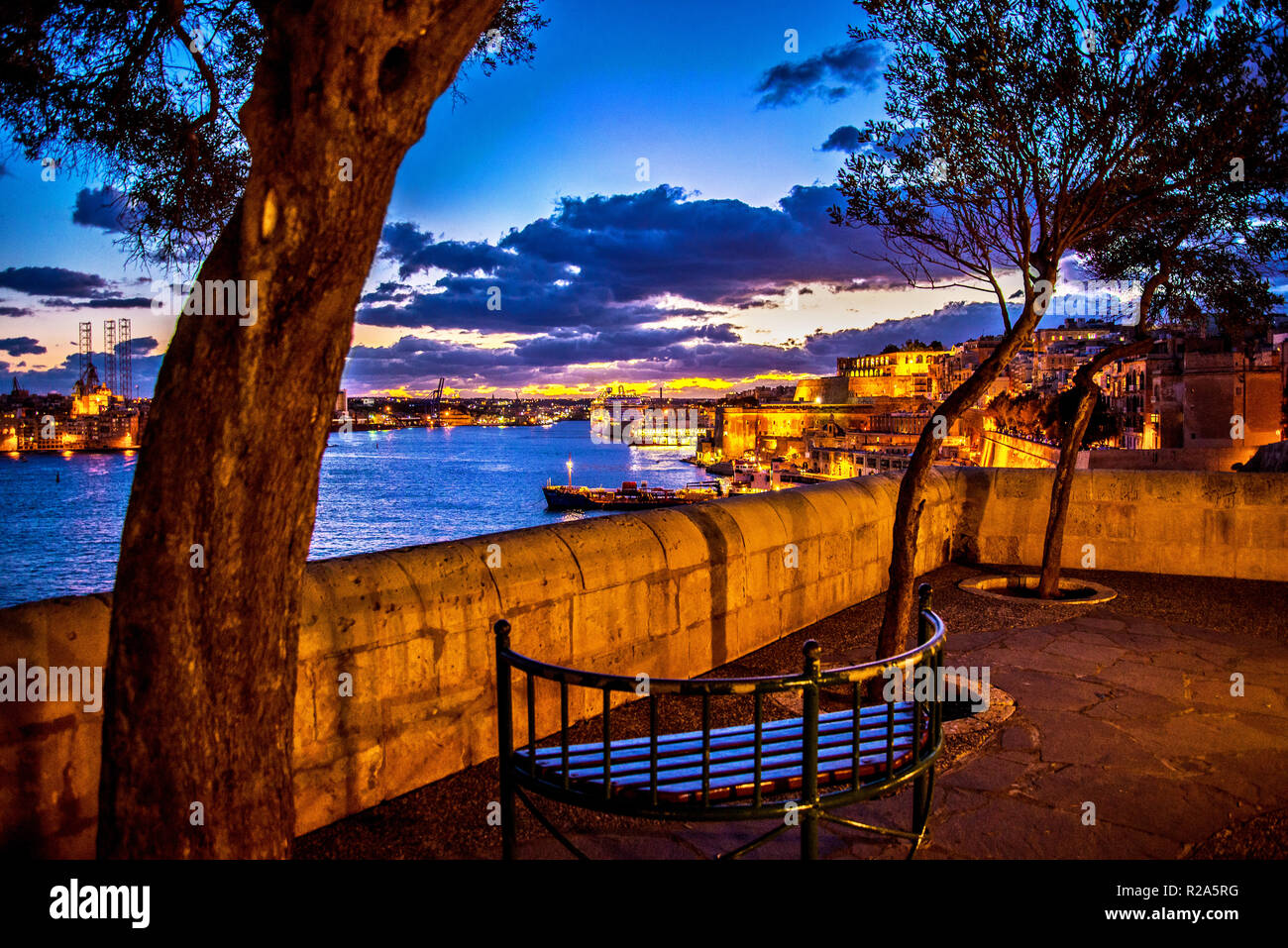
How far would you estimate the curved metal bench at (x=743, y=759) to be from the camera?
234cm

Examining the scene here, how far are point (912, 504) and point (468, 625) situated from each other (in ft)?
8.73

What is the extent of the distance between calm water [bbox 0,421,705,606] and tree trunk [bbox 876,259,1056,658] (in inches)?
774

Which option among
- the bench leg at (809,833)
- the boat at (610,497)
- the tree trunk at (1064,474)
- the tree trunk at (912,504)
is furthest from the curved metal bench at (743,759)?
the boat at (610,497)

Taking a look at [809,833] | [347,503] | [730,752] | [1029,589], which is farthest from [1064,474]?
[347,503]

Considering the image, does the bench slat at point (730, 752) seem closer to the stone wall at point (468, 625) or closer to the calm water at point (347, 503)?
the stone wall at point (468, 625)

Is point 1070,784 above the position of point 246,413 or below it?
below

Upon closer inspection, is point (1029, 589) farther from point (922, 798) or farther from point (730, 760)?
point (730, 760)

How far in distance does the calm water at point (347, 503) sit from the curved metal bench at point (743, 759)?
2081cm

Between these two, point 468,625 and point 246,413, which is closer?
point 246,413

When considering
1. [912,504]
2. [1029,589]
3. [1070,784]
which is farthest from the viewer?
[1029,589]

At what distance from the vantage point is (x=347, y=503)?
67.4 metres

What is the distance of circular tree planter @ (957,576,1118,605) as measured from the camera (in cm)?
698

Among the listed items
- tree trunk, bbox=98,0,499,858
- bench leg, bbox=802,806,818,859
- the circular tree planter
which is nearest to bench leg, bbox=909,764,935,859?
bench leg, bbox=802,806,818,859
